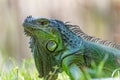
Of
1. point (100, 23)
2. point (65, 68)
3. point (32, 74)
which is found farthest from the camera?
point (100, 23)

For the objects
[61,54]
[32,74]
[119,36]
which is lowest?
[119,36]

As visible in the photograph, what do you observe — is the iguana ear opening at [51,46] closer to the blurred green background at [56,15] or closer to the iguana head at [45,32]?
the iguana head at [45,32]

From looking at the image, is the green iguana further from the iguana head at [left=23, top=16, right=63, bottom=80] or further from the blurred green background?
the blurred green background

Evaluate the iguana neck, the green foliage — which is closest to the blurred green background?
the green foliage

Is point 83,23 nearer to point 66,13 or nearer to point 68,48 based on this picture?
point 66,13

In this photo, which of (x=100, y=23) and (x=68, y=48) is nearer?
(x=68, y=48)

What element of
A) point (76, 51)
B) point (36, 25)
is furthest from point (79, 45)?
point (36, 25)

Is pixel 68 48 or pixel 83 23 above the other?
pixel 68 48

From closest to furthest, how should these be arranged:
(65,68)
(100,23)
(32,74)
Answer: (65,68)
(32,74)
(100,23)

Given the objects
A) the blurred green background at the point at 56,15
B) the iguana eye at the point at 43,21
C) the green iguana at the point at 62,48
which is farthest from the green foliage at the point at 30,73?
the blurred green background at the point at 56,15
